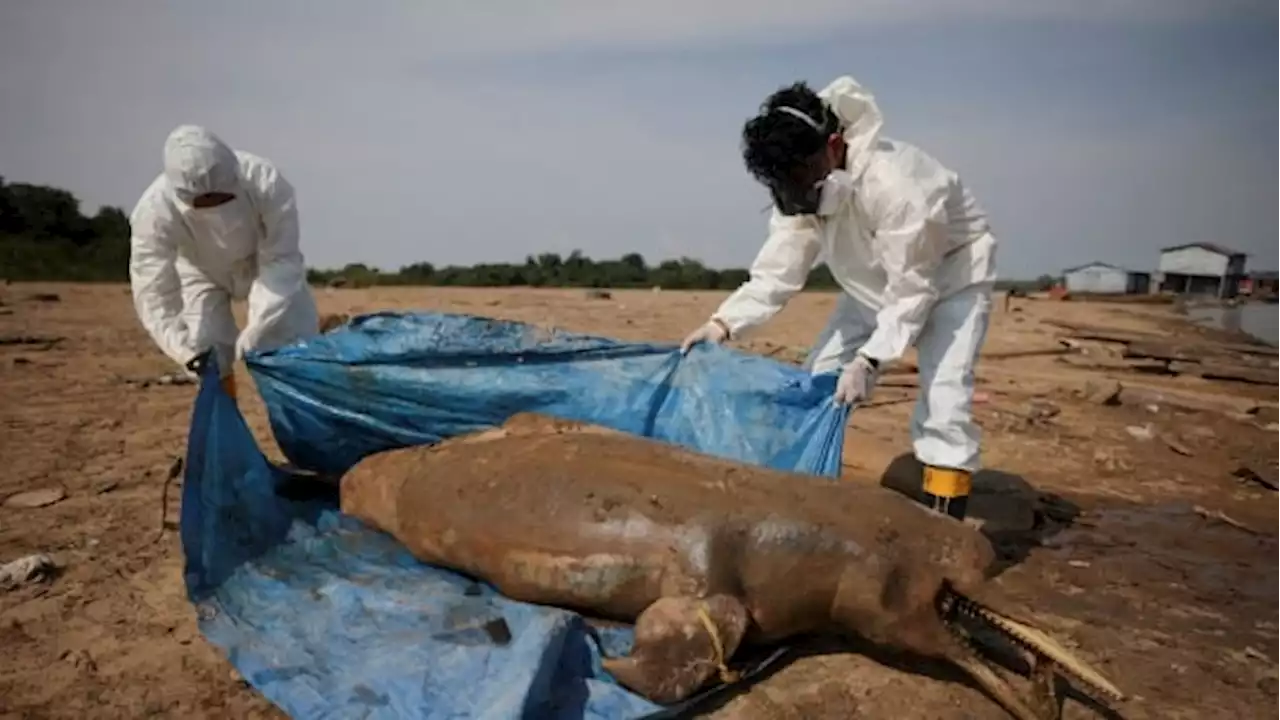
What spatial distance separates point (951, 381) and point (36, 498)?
498 cm

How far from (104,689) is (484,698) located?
55.7 inches

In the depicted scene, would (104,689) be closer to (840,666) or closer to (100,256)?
(840,666)

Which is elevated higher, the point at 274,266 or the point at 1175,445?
the point at 274,266

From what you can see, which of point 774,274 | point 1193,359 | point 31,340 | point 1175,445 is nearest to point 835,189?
point 774,274

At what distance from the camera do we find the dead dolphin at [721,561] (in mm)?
3314

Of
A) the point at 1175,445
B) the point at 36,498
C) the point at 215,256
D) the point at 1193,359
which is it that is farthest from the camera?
the point at 1193,359

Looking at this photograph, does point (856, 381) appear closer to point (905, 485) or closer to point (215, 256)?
point (905, 485)

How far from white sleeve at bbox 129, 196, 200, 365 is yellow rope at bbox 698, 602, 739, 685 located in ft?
10.9

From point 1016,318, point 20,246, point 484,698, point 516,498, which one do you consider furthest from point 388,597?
point 20,246

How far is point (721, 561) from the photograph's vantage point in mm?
3555

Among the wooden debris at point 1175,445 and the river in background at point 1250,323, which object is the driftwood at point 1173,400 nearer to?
the wooden debris at point 1175,445

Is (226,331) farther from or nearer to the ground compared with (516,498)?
farther from the ground

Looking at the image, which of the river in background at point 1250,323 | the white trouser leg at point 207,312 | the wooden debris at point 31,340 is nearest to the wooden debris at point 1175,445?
the white trouser leg at point 207,312

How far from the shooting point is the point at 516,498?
394 centimetres
